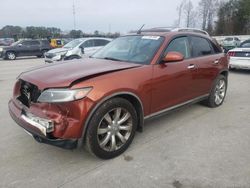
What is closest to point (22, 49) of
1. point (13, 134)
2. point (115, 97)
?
point (13, 134)

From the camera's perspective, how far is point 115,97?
134 inches

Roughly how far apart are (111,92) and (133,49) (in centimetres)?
139

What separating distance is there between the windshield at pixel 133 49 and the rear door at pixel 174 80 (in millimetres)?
217

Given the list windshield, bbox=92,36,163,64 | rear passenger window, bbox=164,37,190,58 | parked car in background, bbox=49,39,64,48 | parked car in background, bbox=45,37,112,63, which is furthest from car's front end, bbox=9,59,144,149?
parked car in background, bbox=49,39,64,48

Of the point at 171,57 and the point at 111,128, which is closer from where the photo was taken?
the point at 111,128

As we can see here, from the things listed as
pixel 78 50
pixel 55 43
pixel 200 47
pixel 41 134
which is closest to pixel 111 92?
pixel 41 134

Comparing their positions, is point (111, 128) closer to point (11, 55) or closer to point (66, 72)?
point (66, 72)

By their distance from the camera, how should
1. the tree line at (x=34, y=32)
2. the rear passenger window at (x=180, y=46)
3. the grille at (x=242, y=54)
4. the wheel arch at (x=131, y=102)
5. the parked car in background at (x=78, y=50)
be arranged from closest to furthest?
1. the wheel arch at (x=131, y=102)
2. the rear passenger window at (x=180, y=46)
3. the grille at (x=242, y=54)
4. the parked car in background at (x=78, y=50)
5. the tree line at (x=34, y=32)

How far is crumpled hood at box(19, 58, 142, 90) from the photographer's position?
10.5 ft

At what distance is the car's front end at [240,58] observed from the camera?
10.5 m

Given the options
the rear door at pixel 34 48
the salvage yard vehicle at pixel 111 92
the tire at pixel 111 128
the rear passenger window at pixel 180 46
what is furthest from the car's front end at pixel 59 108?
the rear door at pixel 34 48

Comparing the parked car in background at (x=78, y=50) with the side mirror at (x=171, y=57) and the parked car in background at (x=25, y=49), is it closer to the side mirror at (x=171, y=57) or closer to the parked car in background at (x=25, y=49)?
the parked car in background at (x=25, y=49)

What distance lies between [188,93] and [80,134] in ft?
7.97

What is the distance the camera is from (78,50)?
12.6 meters
